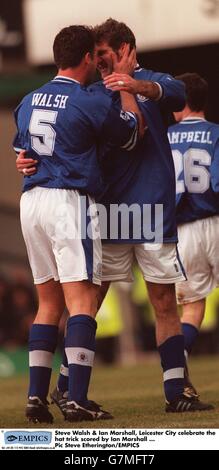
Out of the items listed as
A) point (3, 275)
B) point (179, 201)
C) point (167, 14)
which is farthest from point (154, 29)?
point (179, 201)

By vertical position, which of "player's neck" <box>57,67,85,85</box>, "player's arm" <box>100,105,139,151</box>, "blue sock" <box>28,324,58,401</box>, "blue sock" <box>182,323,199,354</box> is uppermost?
"player's neck" <box>57,67,85,85</box>

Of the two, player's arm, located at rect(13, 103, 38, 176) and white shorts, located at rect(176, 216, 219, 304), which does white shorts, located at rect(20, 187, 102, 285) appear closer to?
player's arm, located at rect(13, 103, 38, 176)

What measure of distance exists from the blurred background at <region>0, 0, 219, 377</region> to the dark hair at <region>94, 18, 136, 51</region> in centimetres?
652

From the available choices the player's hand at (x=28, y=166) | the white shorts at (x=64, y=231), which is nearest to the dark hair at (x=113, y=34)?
the player's hand at (x=28, y=166)

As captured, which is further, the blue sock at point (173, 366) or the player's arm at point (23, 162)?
the blue sock at point (173, 366)

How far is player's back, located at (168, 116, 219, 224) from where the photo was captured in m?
7.59

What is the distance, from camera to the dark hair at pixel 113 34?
648 centimetres

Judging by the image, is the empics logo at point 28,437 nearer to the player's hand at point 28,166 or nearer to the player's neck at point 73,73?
the player's hand at point 28,166

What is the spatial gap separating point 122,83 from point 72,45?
0.97ft

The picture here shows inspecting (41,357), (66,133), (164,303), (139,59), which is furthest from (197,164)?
(139,59)

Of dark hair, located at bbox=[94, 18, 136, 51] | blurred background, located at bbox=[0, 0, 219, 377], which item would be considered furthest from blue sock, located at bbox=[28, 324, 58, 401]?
blurred background, located at bbox=[0, 0, 219, 377]

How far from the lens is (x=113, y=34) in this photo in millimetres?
6480

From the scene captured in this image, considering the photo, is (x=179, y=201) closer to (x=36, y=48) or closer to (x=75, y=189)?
(x=75, y=189)

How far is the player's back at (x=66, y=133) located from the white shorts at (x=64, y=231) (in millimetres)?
61
